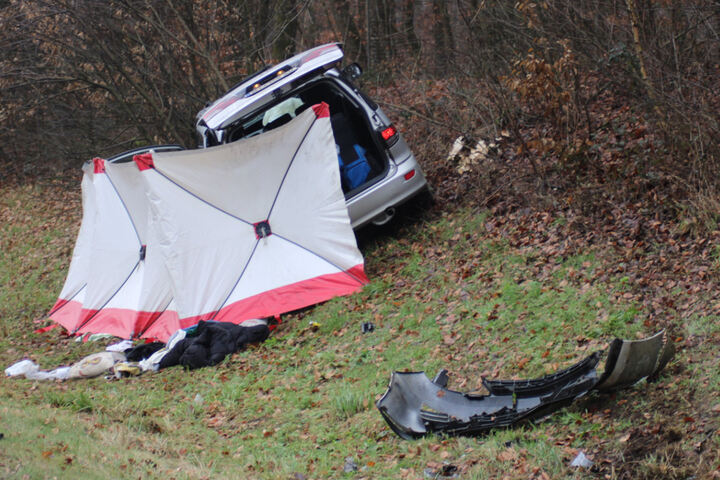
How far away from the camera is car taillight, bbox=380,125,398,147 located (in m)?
9.00

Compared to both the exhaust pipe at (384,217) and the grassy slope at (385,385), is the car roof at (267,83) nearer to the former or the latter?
the exhaust pipe at (384,217)

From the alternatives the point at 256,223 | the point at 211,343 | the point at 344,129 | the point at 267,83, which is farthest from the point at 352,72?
the point at 211,343

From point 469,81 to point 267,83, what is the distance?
168 inches

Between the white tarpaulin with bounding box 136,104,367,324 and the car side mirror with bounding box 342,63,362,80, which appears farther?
the car side mirror with bounding box 342,63,362,80

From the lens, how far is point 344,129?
9930mm

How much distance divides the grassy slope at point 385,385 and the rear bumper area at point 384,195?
621 mm

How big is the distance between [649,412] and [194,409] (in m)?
4.21

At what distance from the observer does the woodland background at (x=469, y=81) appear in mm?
7883

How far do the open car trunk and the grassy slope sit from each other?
97cm

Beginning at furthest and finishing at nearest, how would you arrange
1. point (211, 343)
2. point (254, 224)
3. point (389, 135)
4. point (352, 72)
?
point (352, 72) → point (389, 135) → point (254, 224) → point (211, 343)

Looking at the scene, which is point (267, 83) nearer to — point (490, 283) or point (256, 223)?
point (256, 223)

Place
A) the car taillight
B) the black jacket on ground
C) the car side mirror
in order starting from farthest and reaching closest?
the car side mirror
the car taillight
the black jacket on ground

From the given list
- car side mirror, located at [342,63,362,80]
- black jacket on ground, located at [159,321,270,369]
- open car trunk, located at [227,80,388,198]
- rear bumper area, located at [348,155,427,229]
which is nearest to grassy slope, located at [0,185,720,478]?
black jacket on ground, located at [159,321,270,369]

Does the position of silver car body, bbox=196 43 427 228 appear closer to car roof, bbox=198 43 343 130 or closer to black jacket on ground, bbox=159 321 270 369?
car roof, bbox=198 43 343 130
